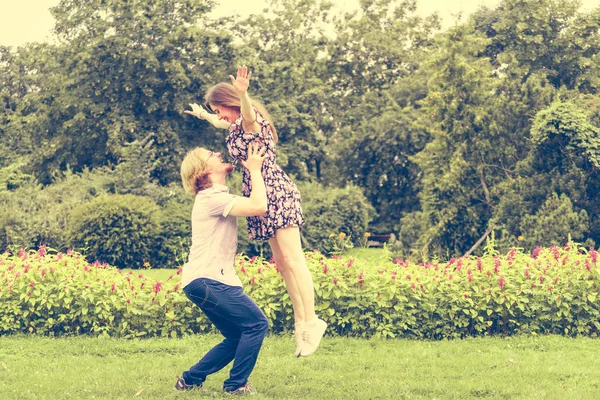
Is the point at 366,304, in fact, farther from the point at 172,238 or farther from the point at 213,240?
the point at 172,238

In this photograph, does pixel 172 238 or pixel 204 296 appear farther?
pixel 172 238

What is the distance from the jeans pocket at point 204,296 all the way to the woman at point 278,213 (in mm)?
722

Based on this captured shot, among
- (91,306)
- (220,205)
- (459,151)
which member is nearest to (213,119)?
(220,205)

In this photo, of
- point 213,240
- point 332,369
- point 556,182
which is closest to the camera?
point 213,240

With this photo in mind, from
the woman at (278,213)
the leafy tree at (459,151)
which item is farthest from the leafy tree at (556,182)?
the woman at (278,213)

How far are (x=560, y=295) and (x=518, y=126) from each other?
49.1ft

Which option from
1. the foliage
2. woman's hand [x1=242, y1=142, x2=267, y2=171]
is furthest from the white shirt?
the foliage

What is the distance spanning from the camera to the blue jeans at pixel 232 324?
5844 mm

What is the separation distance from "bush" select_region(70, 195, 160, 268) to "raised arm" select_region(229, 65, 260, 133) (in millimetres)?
12912

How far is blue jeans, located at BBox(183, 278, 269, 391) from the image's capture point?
19.2ft

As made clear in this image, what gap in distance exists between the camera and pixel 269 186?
6391 millimetres

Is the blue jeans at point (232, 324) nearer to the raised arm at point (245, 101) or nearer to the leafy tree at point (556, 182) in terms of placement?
the raised arm at point (245, 101)

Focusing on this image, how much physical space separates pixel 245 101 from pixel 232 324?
154 cm

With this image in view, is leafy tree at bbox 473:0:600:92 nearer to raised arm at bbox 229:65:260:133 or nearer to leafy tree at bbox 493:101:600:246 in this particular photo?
leafy tree at bbox 493:101:600:246
